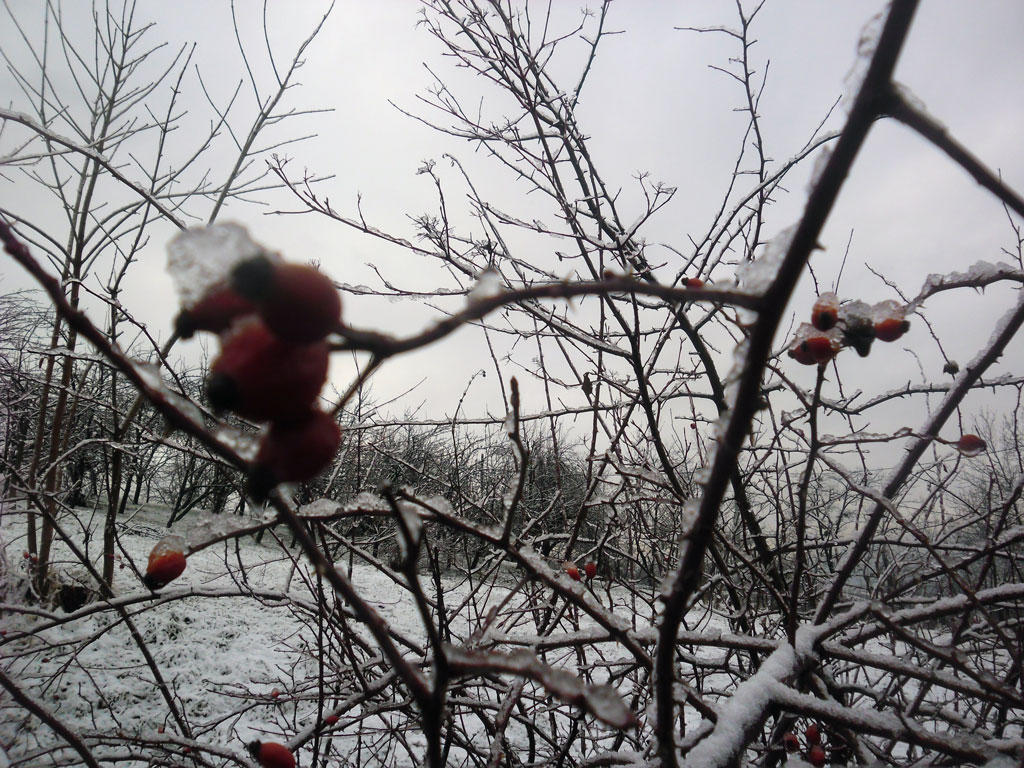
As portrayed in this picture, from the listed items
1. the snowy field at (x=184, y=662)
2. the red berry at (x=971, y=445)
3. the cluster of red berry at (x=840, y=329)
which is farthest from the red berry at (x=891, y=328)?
the snowy field at (x=184, y=662)

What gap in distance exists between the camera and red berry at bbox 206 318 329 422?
12.6 inches

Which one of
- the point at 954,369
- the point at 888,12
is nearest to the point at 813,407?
the point at 888,12

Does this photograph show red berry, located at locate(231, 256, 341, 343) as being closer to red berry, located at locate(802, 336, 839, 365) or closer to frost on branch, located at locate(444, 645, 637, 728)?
frost on branch, located at locate(444, 645, 637, 728)

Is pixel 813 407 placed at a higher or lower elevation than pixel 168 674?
higher

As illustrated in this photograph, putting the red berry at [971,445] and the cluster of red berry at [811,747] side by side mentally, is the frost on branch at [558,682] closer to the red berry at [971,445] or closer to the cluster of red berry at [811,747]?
the red berry at [971,445]

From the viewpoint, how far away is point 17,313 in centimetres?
1242

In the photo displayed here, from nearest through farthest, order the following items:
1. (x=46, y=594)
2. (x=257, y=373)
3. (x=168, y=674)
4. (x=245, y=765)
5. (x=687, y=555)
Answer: (x=257, y=373), (x=687, y=555), (x=245, y=765), (x=46, y=594), (x=168, y=674)

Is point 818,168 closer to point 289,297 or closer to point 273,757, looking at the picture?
point 289,297

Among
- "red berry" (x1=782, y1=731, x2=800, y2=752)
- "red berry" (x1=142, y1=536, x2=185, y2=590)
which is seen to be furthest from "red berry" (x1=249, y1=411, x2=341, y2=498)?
"red berry" (x1=782, y1=731, x2=800, y2=752)

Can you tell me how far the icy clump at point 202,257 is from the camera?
0.33 metres

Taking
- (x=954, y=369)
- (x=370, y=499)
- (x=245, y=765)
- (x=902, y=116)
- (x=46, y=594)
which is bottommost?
(x=46, y=594)

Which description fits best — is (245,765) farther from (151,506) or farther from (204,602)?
(151,506)

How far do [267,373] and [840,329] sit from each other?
748 mm

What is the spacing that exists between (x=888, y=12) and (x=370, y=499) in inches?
25.4
